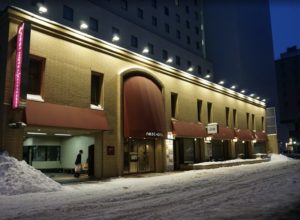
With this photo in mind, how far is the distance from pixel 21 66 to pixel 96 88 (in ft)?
22.2

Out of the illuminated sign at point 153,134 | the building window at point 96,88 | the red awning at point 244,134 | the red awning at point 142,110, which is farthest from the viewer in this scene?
the red awning at point 244,134

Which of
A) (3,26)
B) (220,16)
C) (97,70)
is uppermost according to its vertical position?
(220,16)

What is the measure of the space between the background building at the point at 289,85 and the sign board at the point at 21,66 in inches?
3993

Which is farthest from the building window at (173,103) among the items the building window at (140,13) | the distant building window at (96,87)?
the building window at (140,13)

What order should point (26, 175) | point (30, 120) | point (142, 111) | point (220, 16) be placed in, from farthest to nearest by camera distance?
point (220, 16) → point (142, 111) → point (30, 120) → point (26, 175)

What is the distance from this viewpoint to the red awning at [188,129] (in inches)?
1068

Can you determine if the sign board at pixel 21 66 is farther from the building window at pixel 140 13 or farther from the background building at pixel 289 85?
the background building at pixel 289 85

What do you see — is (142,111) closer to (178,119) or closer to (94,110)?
(94,110)

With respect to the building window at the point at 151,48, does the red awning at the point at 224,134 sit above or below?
below

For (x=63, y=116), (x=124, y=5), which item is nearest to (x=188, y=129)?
(x=63, y=116)

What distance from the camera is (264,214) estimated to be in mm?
8328

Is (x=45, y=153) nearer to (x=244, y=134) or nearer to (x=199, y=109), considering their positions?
(x=199, y=109)

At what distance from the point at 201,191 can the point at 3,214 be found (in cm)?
751

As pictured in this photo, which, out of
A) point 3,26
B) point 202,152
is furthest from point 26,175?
point 202,152
